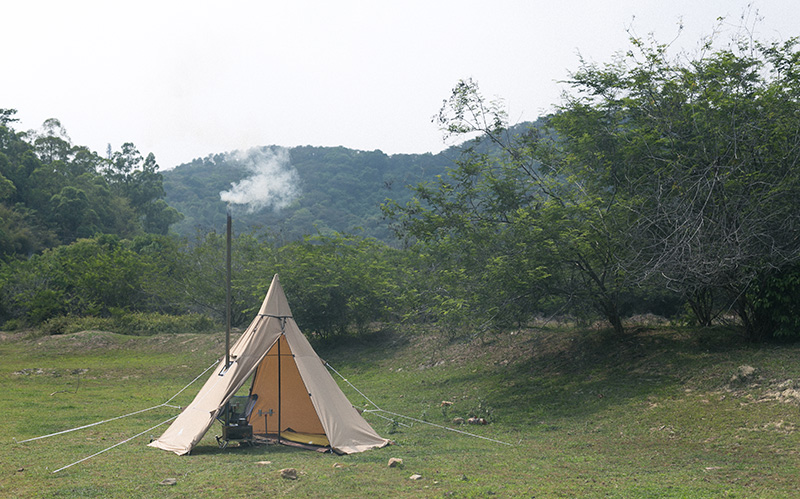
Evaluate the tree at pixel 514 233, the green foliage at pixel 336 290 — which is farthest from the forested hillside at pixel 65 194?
the tree at pixel 514 233

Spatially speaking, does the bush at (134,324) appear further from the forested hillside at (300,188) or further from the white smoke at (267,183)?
the white smoke at (267,183)

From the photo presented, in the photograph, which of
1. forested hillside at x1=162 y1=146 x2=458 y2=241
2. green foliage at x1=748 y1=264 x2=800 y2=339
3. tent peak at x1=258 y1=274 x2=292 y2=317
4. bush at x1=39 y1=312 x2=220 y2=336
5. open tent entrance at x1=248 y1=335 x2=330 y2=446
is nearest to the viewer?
tent peak at x1=258 y1=274 x2=292 y2=317

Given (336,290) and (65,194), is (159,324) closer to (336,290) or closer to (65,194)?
(336,290)

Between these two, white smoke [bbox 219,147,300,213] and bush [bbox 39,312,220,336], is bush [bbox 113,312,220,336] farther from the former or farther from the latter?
white smoke [bbox 219,147,300,213]

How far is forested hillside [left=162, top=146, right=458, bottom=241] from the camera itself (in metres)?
83.6

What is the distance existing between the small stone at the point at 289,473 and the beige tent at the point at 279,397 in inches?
77.3

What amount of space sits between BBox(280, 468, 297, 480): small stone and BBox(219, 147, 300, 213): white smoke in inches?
3410

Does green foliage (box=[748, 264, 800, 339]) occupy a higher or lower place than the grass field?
higher

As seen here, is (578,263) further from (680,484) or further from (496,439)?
(680,484)

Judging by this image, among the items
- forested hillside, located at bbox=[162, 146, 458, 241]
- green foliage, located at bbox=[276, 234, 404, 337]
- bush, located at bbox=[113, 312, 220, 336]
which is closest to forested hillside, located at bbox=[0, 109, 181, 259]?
forested hillside, located at bbox=[162, 146, 458, 241]

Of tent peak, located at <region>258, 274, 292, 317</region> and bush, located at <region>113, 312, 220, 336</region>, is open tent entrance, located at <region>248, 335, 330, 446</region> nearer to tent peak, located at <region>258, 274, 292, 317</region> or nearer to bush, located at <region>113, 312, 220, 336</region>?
tent peak, located at <region>258, 274, 292, 317</region>

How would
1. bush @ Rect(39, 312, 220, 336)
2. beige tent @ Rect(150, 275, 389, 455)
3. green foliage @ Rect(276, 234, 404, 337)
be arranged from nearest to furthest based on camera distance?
beige tent @ Rect(150, 275, 389, 455), green foliage @ Rect(276, 234, 404, 337), bush @ Rect(39, 312, 220, 336)

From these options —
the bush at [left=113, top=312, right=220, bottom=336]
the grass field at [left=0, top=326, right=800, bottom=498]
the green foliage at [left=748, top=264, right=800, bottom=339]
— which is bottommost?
the grass field at [left=0, top=326, right=800, bottom=498]

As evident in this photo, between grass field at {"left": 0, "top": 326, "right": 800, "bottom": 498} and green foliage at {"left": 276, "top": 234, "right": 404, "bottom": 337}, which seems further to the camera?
green foliage at {"left": 276, "top": 234, "right": 404, "bottom": 337}
